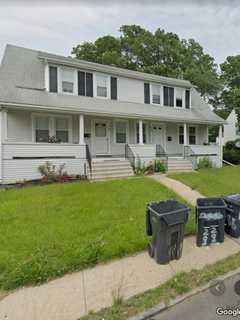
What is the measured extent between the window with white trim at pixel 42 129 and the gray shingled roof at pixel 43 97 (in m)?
1.19

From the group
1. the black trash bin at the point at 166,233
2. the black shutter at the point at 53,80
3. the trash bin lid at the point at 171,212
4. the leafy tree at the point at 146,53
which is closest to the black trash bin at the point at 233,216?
the trash bin lid at the point at 171,212

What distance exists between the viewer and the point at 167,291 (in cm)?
312

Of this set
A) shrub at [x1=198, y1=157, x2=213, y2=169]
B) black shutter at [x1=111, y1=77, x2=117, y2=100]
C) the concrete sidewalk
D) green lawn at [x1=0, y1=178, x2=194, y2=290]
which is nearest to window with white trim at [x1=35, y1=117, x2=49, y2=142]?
black shutter at [x1=111, y1=77, x2=117, y2=100]

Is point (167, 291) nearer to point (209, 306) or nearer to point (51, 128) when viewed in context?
point (209, 306)

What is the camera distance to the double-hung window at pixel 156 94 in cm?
1597

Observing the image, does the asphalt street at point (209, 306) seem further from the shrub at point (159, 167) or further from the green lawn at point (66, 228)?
the shrub at point (159, 167)

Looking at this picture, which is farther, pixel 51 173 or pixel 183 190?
pixel 51 173

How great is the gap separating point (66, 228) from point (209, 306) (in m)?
3.09

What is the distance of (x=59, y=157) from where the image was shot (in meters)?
10.7

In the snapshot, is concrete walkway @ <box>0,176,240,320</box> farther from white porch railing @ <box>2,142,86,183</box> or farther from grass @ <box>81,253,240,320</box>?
white porch railing @ <box>2,142,86,183</box>

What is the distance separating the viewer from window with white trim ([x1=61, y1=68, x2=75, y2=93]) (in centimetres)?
1285

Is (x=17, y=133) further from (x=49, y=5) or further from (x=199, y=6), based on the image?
(x=199, y=6)

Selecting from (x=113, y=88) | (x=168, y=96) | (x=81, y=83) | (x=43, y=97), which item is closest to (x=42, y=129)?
(x=43, y=97)

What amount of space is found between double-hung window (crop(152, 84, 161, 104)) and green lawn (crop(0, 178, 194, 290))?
939 centimetres
